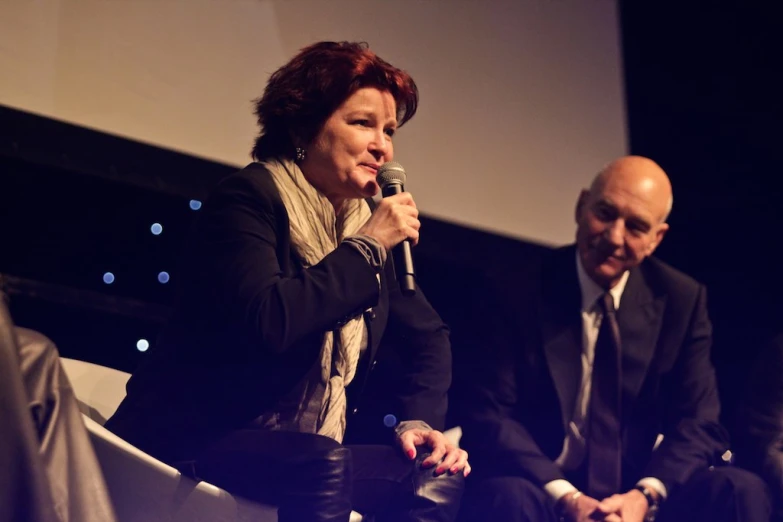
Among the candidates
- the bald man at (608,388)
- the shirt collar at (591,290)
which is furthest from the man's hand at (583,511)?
the shirt collar at (591,290)

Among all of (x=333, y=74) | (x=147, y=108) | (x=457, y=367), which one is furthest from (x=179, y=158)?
(x=457, y=367)

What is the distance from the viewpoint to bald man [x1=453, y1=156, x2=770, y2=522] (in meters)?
2.12

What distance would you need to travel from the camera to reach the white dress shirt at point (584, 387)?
2.19 m

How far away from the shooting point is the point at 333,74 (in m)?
1.87

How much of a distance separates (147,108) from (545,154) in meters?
1.20

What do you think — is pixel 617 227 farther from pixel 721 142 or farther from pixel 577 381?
pixel 721 142

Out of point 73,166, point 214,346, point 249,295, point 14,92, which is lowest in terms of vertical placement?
point 214,346

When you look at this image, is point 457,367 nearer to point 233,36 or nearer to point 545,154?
point 545,154

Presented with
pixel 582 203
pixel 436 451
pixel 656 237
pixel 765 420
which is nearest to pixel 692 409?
pixel 765 420

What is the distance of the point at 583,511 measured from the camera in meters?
2.06

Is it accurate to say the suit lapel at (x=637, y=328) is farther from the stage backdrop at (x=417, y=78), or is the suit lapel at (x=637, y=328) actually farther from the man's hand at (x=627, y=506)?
the stage backdrop at (x=417, y=78)

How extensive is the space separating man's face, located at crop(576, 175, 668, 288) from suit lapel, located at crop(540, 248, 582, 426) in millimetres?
60

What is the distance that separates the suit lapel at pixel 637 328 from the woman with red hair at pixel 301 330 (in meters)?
0.58

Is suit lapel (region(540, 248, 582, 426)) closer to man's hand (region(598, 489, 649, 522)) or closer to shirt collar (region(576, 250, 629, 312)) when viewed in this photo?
shirt collar (region(576, 250, 629, 312))
